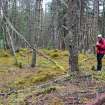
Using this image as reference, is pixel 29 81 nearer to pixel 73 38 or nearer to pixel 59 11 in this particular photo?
pixel 73 38

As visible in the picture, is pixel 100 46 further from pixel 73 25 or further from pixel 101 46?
pixel 73 25

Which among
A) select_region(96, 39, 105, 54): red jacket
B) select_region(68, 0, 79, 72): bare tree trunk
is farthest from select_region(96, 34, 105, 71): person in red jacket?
select_region(68, 0, 79, 72): bare tree trunk

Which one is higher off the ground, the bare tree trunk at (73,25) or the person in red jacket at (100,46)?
the bare tree trunk at (73,25)

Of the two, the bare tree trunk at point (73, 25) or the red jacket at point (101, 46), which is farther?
the red jacket at point (101, 46)

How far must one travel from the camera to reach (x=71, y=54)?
1192 centimetres

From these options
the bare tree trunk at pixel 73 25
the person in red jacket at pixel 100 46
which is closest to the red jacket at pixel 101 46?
the person in red jacket at pixel 100 46

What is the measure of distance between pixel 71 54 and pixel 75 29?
909 millimetres

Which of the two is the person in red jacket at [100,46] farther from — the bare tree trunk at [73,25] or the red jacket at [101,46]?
the bare tree trunk at [73,25]

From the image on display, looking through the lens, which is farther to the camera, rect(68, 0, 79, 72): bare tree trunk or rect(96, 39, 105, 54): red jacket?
rect(96, 39, 105, 54): red jacket

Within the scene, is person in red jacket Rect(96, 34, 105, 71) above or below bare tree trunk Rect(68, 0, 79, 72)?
below

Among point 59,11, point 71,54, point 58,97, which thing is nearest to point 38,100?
point 58,97

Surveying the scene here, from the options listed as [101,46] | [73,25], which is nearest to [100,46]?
[101,46]

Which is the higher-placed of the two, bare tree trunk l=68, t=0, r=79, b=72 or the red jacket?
bare tree trunk l=68, t=0, r=79, b=72

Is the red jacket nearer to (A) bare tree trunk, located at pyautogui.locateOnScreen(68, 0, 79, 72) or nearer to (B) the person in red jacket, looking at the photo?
(B) the person in red jacket
